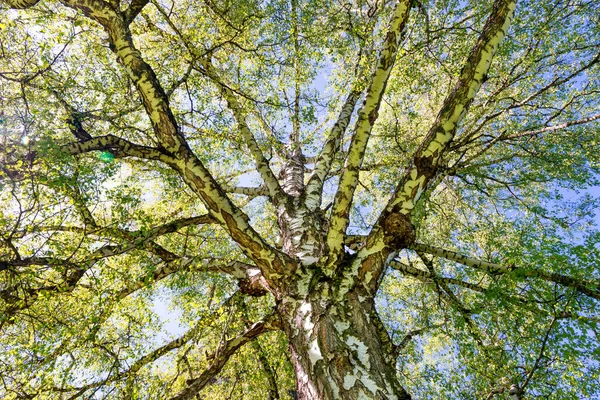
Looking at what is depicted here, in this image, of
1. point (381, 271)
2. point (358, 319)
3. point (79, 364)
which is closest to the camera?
point (358, 319)

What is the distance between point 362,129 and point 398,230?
1.01 m

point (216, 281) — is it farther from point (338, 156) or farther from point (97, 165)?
point (338, 156)

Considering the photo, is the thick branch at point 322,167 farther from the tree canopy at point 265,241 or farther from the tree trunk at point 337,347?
the tree trunk at point 337,347

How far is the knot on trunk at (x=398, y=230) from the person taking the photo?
2.71 m

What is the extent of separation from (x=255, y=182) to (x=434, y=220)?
178 inches

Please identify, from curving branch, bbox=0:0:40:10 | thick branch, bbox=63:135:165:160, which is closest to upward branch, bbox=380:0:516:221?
thick branch, bbox=63:135:165:160

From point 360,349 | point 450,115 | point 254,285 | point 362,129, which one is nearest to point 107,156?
point 254,285

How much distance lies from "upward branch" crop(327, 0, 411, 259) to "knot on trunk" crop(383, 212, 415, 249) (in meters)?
0.38

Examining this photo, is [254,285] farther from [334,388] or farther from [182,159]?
[334,388]

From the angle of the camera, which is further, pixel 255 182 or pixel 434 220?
pixel 255 182

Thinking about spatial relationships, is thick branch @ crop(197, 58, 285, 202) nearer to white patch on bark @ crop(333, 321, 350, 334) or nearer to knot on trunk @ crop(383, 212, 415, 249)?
knot on trunk @ crop(383, 212, 415, 249)

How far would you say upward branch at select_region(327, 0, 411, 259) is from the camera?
2.94 metres

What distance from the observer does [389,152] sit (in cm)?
732

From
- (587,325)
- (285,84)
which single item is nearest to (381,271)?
(587,325)
